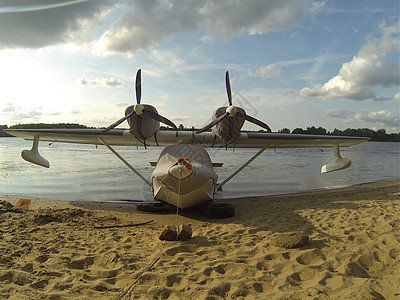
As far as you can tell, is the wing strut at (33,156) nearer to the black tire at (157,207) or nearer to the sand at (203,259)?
the sand at (203,259)

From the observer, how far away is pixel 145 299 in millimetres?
2764

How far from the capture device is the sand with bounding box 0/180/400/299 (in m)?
2.91

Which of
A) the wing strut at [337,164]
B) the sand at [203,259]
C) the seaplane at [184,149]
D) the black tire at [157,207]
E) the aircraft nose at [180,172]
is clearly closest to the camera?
the sand at [203,259]

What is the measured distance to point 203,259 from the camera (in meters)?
3.80

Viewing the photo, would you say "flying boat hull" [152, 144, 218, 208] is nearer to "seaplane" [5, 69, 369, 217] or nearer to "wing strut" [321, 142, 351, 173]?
"seaplane" [5, 69, 369, 217]

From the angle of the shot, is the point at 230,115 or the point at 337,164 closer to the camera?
the point at 230,115

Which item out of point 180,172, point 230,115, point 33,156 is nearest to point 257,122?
point 230,115

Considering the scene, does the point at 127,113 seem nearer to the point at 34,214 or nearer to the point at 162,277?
the point at 34,214

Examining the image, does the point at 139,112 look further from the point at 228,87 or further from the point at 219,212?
the point at 219,212

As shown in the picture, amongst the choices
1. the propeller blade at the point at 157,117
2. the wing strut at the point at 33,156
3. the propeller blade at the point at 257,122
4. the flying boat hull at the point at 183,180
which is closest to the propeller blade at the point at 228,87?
the propeller blade at the point at 257,122

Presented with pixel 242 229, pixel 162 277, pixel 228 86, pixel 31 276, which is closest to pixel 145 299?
pixel 162 277

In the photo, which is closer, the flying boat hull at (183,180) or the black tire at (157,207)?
the flying boat hull at (183,180)

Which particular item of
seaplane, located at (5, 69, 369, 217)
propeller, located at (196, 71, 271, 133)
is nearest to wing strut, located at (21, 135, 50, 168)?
seaplane, located at (5, 69, 369, 217)

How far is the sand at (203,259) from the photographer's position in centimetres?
291
